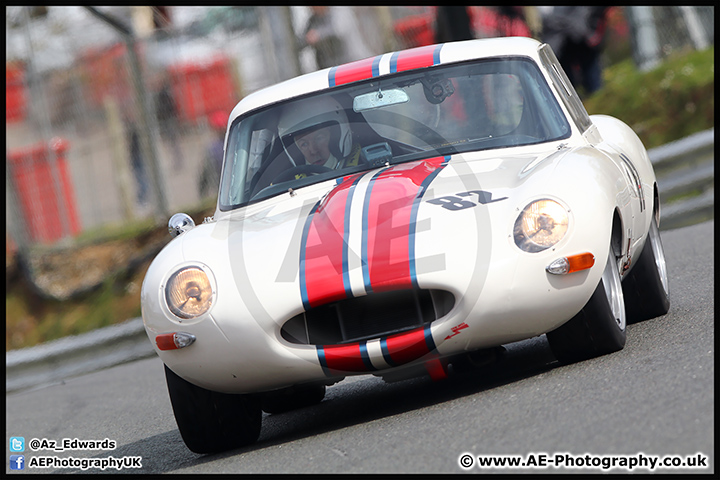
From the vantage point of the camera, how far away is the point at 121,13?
12719mm

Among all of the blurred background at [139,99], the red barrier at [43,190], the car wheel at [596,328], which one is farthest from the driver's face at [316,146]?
the red barrier at [43,190]

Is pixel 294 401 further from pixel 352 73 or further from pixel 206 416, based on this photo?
pixel 352 73

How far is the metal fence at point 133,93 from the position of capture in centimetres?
1255

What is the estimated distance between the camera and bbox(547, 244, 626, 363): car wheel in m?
3.93

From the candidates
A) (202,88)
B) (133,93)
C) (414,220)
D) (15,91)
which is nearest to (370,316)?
(414,220)

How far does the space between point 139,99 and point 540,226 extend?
9782 millimetres

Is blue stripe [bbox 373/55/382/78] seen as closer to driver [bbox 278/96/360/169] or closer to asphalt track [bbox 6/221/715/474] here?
driver [bbox 278/96/360/169]

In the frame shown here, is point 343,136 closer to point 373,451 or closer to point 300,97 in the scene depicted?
point 300,97

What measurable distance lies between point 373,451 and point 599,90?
10479mm

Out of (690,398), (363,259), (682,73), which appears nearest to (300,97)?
(363,259)

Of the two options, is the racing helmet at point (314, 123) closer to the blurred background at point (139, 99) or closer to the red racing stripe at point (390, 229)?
the red racing stripe at point (390, 229)

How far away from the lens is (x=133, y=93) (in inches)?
513

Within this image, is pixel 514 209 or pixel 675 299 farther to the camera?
pixel 675 299

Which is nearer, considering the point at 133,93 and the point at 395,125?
the point at 395,125
